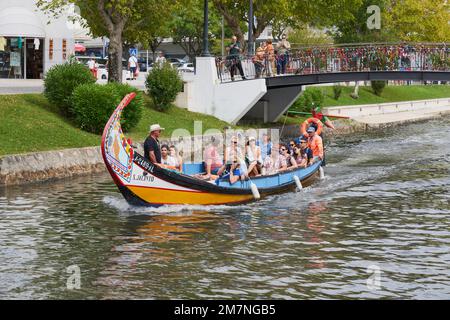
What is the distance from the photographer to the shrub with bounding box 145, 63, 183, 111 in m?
43.6

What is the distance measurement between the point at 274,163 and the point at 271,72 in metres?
15.9

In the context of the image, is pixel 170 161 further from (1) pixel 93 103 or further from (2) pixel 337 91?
(2) pixel 337 91

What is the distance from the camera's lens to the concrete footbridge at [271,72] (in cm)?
4550

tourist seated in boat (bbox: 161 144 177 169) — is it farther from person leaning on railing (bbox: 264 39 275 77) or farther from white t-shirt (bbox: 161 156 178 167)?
person leaning on railing (bbox: 264 39 275 77)

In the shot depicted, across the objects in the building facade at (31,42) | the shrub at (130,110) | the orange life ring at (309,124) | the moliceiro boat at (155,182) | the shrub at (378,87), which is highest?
the building facade at (31,42)

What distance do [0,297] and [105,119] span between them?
20.0 meters

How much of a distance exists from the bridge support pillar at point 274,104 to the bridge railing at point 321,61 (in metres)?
3.81

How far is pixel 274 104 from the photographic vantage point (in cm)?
5159

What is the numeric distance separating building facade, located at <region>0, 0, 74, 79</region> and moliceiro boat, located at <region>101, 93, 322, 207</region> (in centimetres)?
2526

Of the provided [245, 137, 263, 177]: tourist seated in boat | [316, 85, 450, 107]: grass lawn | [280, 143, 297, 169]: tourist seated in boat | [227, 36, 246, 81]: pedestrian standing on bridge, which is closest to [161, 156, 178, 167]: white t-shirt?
[245, 137, 263, 177]: tourist seated in boat

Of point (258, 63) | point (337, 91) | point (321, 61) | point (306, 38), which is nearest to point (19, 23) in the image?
point (258, 63)

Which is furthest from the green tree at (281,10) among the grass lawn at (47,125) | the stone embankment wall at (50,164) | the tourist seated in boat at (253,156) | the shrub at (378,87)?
the tourist seated in boat at (253,156)

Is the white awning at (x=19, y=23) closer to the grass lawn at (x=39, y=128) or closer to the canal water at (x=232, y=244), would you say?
the grass lawn at (x=39, y=128)
